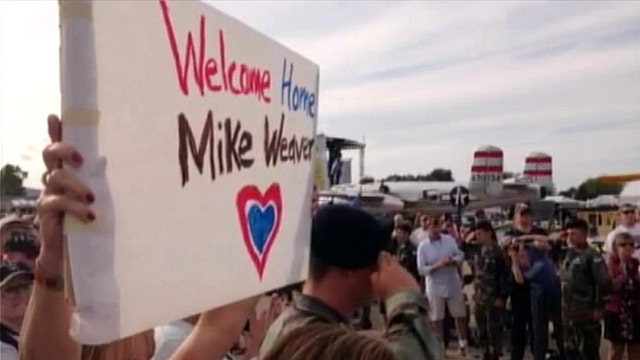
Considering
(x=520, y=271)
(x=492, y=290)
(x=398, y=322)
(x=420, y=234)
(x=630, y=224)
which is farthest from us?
(x=420, y=234)

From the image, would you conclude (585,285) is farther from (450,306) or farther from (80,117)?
(80,117)

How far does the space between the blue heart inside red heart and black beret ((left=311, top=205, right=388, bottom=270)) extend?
6.0 inches

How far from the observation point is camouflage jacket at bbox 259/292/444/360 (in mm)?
2252

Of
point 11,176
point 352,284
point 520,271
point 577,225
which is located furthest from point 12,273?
point 520,271

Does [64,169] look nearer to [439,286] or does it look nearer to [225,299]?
[225,299]

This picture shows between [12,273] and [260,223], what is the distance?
2054mm

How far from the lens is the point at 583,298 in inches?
358

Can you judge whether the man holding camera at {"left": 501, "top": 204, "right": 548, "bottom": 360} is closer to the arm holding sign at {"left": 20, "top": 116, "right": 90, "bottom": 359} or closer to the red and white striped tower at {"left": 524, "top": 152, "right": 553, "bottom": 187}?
the arm holding sign at {"left": 20, "top": 116, "right": 90, "bottom": 359}

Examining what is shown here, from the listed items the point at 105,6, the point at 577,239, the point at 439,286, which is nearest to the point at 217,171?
the point at 105,6

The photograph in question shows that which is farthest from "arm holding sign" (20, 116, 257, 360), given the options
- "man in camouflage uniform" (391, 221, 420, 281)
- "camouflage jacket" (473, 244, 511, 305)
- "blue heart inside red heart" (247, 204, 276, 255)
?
"man in camouflage uniform" (391, 221, 420, 281)

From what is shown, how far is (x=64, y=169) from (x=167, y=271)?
43 cm

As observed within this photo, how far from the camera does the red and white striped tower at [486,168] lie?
161 ft

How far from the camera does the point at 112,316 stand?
1.80 metres

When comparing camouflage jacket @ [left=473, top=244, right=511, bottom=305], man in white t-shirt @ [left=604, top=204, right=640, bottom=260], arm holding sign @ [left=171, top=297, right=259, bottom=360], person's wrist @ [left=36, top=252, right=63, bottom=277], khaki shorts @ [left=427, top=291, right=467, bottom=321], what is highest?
person's wrist @ [left=36, top=252, right=63, bottom=277]
